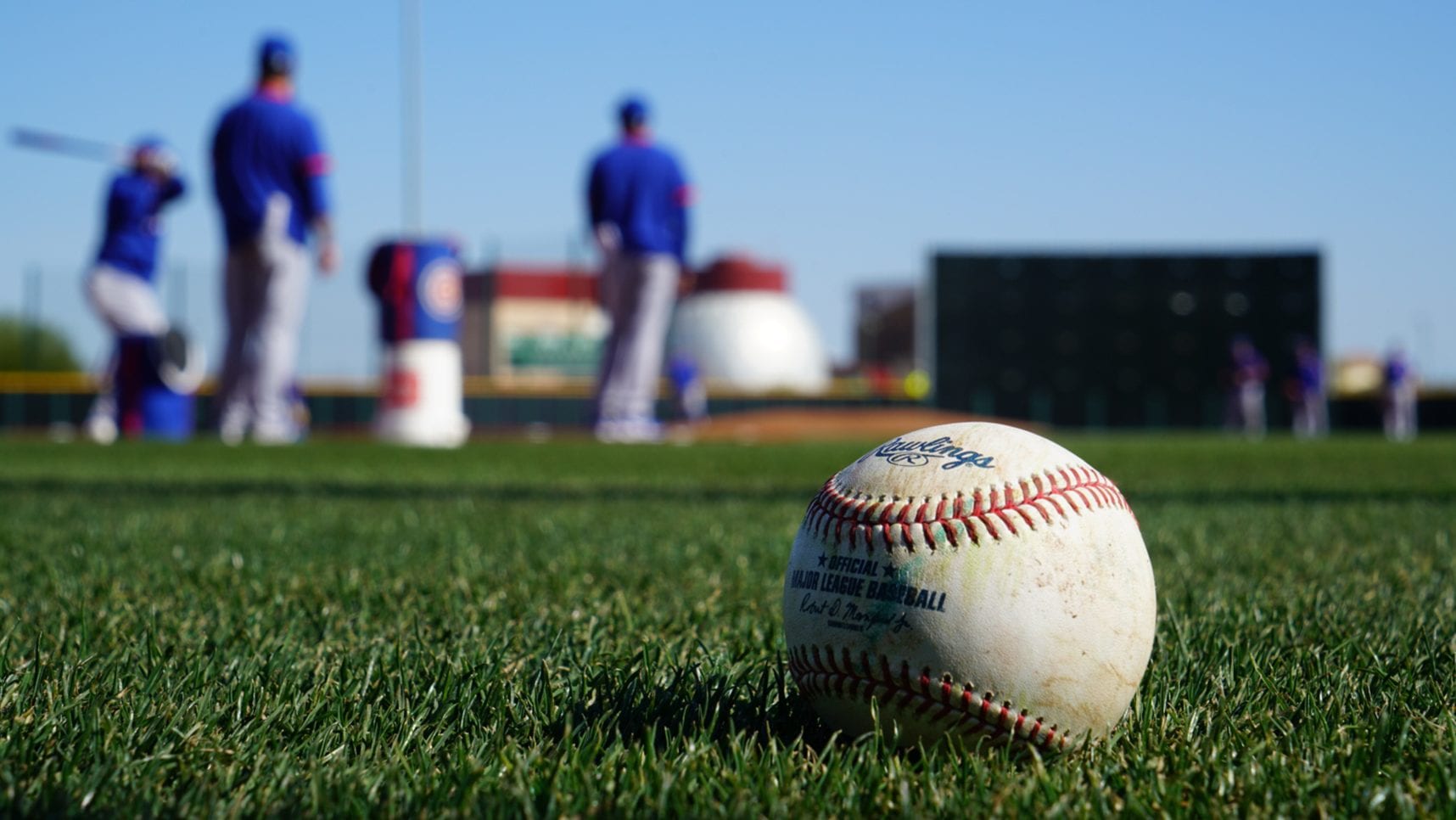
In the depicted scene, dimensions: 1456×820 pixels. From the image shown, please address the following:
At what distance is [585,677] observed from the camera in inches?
78.5

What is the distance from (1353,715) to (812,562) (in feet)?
2.55

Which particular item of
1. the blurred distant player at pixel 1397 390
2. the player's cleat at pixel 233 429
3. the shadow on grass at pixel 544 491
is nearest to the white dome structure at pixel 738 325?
the blurred distant player at pixel 1397 390

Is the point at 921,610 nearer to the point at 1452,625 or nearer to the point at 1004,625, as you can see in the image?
the point at 1004,625

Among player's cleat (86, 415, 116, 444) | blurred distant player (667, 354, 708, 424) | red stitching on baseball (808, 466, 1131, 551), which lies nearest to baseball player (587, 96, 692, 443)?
player's cleat (86, 415, 116, 444)

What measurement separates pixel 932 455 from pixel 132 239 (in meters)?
10.6

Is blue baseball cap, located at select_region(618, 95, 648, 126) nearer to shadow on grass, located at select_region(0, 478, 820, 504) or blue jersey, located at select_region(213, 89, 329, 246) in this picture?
blue jersey, located at select_region(213, 89, 329, 246)

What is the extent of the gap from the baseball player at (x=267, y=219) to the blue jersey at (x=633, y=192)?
7.39ft

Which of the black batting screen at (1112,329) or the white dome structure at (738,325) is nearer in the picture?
the black batting screen at (1112,329)

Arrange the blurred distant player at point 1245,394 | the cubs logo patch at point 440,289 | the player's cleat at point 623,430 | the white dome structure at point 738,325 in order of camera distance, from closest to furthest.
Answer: the cubs logo patch at point 440,289 < the player's cleat at point 623,430 < the blurred distant player at point 1245,394 < the white dome structure at point 738,325

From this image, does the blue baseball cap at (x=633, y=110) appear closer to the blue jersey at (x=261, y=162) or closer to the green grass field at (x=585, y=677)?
the blue jersey at (x=261, y=162)

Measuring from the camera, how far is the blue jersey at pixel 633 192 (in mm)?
11125

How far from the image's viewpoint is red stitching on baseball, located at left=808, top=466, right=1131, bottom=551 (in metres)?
1.68
